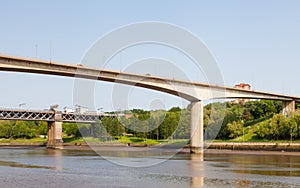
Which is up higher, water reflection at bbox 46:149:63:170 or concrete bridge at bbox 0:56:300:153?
concrete bridge at bbox 0:56:300:153

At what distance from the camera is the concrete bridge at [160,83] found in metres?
56.0

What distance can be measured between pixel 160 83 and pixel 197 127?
9937 mm

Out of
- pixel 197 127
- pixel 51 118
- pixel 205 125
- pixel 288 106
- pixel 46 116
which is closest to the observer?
pixel 197 127

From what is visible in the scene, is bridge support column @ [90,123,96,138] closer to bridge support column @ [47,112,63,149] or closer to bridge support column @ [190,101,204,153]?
bridge support column @ [47,112,63,149]

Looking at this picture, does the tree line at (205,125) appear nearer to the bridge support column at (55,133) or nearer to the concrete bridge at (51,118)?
the concrete bridge at (51,118)

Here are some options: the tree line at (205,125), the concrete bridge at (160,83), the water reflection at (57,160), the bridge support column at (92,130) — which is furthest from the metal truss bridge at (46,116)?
the concrete bridge at (160,83)

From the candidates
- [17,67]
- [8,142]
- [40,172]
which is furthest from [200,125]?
[8,142]

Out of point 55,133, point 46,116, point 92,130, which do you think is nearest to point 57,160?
point 55,133

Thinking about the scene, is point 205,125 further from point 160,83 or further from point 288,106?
point 160,83

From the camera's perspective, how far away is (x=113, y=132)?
410ft

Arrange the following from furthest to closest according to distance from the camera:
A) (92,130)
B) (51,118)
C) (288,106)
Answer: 1. (92,130)
2. (51,118)
3. (288,106)

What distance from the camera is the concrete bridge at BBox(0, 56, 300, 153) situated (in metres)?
56.0

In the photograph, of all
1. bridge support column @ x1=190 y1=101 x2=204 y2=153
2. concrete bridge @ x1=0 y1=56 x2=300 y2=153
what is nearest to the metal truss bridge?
concrete bridge @ x1=0 y1=56 x2=300 y2=153

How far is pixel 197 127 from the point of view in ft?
251
